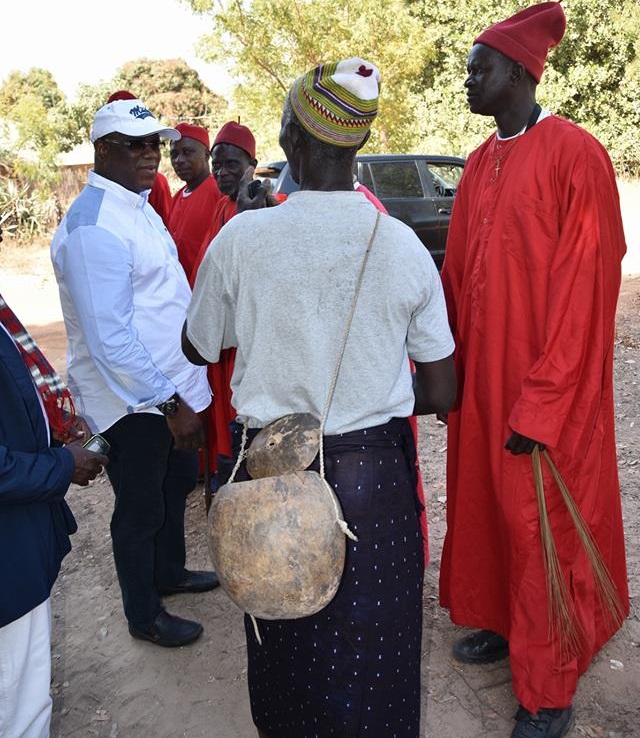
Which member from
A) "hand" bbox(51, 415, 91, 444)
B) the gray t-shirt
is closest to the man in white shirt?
"hand" bbox(51, 415, 91, 444)

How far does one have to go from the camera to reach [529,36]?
2387mm

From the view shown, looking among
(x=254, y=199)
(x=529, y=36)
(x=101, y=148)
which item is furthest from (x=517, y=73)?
(x=101, y=148)

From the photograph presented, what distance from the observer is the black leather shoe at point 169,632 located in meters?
3.11

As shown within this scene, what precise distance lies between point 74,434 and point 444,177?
9316 mm

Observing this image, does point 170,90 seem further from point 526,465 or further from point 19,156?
point 526,465

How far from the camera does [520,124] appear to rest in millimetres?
2488

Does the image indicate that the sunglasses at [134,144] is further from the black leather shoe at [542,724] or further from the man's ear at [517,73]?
the black leather shoe at [542,724]

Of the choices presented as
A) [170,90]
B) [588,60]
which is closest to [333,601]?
[588,60]

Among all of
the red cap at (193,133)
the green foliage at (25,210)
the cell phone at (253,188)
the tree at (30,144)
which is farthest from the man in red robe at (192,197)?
the tree at (30,144)

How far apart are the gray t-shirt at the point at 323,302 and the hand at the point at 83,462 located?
1.86 ft

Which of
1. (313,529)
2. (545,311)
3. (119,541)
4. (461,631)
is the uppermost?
(545,311)

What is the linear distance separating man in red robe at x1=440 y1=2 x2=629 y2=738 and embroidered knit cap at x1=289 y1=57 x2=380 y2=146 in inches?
35.0

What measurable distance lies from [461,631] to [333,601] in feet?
5.36

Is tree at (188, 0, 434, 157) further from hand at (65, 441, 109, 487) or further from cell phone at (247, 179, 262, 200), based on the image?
hand at (65, 441, 109, 487)
